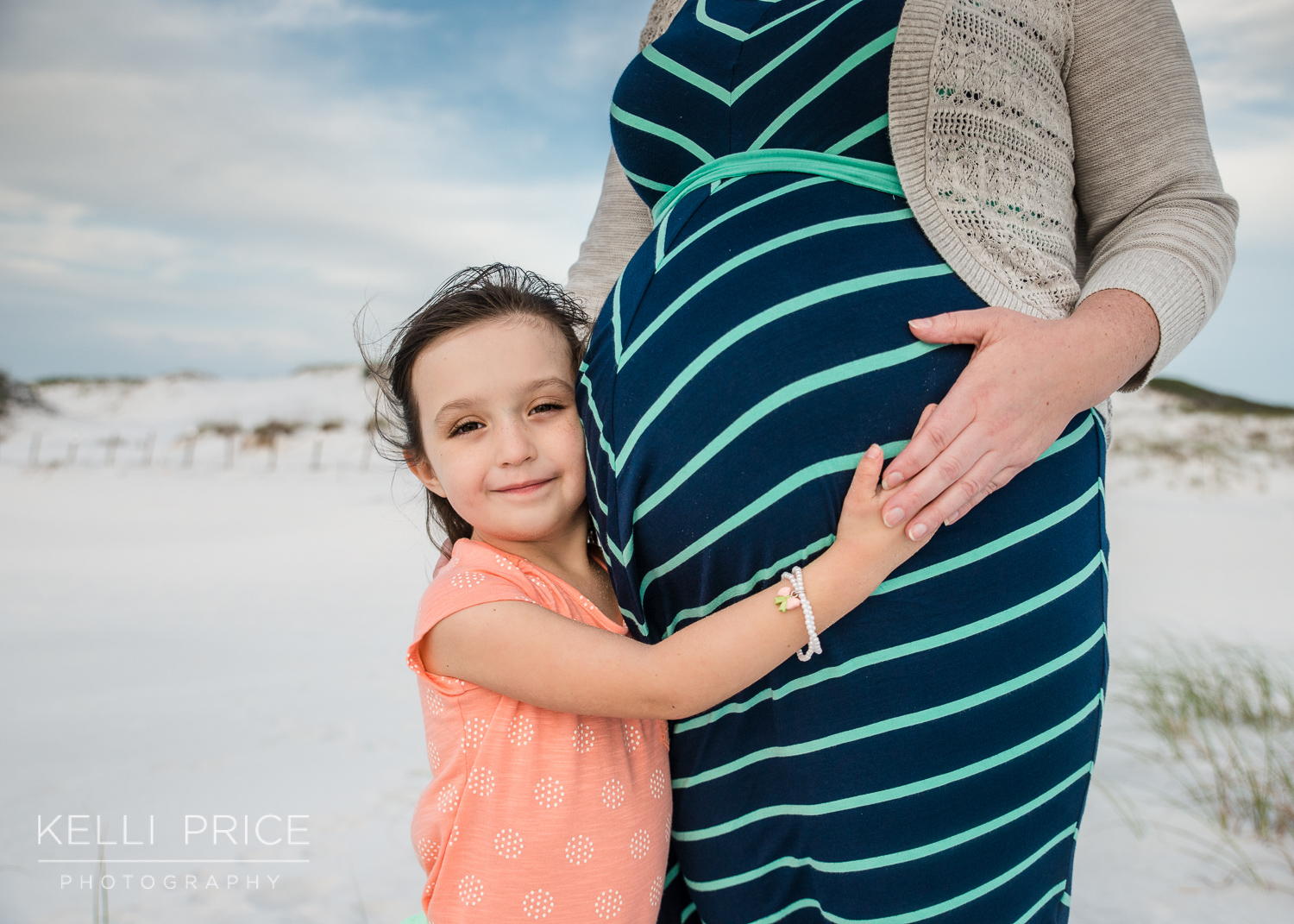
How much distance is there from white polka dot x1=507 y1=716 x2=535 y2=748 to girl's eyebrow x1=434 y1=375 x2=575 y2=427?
1.58ft

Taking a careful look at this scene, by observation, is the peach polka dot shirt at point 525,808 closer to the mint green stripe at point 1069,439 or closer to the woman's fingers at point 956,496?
the woman's fingers at point 956,496

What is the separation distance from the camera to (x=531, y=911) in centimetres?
110

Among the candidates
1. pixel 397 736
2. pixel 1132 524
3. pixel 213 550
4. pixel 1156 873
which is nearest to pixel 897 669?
pixel 1156 873

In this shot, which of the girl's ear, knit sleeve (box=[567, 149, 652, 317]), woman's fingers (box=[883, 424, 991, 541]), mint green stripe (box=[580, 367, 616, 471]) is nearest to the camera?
woman's fingers (box=[883, 424, 991, 541])

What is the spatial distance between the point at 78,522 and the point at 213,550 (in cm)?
264

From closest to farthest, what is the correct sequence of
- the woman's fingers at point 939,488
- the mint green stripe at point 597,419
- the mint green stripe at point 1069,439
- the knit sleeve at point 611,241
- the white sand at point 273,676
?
the woman's fingers at point 939,488
the mint green stripe at point 1069,439
the mint green stripe at point 597,419
the knit sleeve at point 611,241
the white sand at point 273,676

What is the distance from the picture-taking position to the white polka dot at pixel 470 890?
43.4 inches

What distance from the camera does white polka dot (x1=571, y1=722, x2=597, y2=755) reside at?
1.14 metres

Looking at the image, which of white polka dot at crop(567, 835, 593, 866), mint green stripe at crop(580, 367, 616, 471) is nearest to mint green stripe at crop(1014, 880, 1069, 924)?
white polka dot at crop(567, 835, 593, 866)

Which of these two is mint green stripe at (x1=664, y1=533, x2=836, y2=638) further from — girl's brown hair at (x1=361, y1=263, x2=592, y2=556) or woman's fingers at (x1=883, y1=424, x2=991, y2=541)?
girl's brown hair at (x1=361, y1=263, x2=592, y2=556)

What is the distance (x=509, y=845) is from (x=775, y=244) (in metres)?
0.91

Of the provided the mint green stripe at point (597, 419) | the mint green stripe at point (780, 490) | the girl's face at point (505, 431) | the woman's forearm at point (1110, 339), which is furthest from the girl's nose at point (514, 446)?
the woman's forearm at point (1110, 339)

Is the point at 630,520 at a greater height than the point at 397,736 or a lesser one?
lesser

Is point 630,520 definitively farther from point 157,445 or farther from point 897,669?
point 157,445
